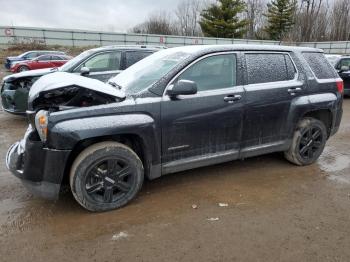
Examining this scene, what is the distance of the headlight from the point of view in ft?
10.6

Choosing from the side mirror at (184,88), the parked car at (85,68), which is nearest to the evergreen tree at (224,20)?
the parked car at (85,68)

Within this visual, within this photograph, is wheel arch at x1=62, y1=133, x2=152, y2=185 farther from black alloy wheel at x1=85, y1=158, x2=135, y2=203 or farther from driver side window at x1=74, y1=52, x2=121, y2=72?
driver side window at x1=74, y1=52, x2=121, y2=72

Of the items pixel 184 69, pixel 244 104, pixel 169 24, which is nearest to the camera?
pixel 184 69

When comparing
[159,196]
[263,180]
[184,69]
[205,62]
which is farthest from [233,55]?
[159,196]

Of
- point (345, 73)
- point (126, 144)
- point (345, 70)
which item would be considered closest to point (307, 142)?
point (126, 144)

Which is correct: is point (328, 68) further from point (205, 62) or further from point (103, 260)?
point (103, 260)

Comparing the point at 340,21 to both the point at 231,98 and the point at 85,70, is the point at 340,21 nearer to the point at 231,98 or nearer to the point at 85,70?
A: the point at 85,70

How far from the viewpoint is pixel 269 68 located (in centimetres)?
448

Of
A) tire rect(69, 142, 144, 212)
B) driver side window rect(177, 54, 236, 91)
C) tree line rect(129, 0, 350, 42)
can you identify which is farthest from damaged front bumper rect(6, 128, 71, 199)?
tree line rect(129, 0, 350, 42)

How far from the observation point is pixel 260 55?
14.5 feet

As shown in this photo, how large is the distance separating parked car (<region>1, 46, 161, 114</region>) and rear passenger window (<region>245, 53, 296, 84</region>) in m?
4.03

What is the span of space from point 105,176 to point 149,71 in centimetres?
144

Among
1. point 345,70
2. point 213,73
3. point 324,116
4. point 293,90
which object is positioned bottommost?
point 324,116

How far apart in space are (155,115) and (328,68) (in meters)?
3.04
